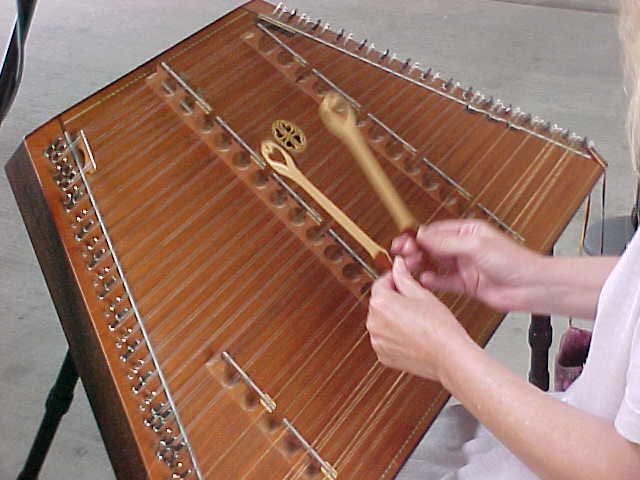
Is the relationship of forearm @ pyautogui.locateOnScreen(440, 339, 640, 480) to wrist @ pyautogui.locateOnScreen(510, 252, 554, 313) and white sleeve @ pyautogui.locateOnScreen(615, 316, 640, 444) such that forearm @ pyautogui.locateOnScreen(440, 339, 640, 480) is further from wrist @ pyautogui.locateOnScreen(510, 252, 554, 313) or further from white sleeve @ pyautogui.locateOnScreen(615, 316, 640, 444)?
wrist @ pyautogui.locateOnScreen(510, 252, 554, 313)

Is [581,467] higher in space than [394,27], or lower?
lower

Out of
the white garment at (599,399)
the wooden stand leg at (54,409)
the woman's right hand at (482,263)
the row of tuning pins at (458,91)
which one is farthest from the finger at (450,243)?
the wooden stand leg at (54,409)

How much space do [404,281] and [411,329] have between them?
0.07 metres

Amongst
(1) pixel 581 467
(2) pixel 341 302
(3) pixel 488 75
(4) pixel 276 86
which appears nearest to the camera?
(1) pixel 581 467

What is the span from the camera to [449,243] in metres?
1.17

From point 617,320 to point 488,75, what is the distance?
2.52 meters

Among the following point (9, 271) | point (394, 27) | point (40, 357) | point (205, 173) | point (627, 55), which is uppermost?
point (394, 27)

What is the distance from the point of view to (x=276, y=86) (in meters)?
1.29

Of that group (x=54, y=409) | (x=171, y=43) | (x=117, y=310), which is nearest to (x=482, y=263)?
(x=117, y=310)

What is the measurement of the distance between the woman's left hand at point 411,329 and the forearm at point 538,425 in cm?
2

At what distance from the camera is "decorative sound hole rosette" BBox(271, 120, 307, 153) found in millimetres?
1222

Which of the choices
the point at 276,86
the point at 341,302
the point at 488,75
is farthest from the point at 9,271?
the point at 488,75

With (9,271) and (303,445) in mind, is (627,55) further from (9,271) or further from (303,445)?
(9,271)

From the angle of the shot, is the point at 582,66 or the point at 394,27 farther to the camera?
the point at 394,27
